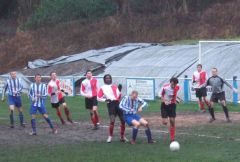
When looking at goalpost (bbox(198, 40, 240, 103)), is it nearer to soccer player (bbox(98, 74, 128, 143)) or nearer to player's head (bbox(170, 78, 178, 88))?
soccer player (bbox(98, 74, 128, 143))

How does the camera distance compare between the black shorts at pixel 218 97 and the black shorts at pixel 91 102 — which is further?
the black shorts at pixel 218 97

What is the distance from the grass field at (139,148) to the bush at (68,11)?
40335mm

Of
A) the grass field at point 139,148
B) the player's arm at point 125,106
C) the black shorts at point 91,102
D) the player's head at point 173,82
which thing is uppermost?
the player's head at point 173,82

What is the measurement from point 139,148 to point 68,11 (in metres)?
47.9

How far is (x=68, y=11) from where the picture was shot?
2537 inches

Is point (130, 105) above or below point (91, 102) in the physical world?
above

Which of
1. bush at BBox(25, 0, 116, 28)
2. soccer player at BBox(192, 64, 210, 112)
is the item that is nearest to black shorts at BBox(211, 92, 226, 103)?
soccer player at BBox(192, 64, 210, 112)

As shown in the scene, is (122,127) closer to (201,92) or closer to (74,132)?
(74,132)

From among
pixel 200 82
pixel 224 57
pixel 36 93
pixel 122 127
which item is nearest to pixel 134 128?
pixel 122 127

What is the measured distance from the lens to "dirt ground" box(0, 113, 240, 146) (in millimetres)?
19719

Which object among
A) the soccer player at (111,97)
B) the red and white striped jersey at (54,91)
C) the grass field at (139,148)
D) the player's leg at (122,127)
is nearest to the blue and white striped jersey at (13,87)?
the red and white striped jersey at (54,91)

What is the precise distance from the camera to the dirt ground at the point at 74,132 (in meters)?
19.7

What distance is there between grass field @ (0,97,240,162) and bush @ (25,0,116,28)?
132ft

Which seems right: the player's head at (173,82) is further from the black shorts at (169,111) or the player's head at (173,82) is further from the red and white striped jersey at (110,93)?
the red and white striped jersey at (110,93)
